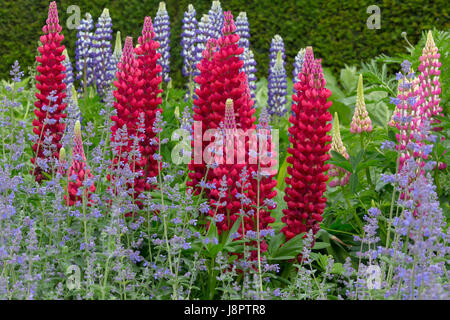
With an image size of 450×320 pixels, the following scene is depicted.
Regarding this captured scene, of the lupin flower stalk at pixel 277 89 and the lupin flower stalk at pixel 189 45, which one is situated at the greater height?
the lupin flower stalk at pixel 189 45

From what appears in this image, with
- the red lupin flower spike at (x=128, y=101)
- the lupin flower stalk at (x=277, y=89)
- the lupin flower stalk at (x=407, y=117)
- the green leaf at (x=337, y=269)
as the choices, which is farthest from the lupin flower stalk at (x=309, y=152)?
the lupin flower stalk at (x=277, y=89)

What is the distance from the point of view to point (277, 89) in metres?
6.48

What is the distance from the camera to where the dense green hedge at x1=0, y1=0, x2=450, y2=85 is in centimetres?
872

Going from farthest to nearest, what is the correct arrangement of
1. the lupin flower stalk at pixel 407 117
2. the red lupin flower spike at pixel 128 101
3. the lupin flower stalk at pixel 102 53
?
the lupin flower stalk at pixel 102 53 → the red lupin flower spike at pixel 128 101 → the lupin flower stalk at pixel 407 117

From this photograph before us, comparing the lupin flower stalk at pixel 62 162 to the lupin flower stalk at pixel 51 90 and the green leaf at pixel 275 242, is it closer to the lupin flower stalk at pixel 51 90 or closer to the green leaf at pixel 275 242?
the lupin flower stalk at pixel 51 90

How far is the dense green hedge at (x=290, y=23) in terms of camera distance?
8.72 m

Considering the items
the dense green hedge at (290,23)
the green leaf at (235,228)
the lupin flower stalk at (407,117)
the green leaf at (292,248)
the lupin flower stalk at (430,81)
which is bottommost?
the green leaf at (292,248)

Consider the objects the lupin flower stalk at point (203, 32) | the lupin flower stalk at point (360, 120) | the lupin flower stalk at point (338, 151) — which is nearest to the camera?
the lupin flower stalk at point (338, 151)

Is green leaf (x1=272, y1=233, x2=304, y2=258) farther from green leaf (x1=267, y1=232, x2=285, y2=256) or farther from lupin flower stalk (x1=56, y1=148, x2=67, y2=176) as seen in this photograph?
lupin flower stalk (x1=56, y1=148, x2=67, y2=176)

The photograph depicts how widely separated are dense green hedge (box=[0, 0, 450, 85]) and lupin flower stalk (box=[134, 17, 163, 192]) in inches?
211

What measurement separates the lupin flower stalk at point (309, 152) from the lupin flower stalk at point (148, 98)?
2.52 feet

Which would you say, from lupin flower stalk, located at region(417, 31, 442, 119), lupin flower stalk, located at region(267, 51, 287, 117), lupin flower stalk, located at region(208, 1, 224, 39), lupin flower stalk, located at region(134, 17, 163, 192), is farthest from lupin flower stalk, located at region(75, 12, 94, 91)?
lupin flower stalk, located at region(417, 31, 442, 119)

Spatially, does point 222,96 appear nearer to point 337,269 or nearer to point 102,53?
point 337,269

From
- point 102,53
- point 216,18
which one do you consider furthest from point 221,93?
point 102,53
